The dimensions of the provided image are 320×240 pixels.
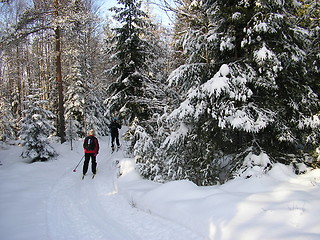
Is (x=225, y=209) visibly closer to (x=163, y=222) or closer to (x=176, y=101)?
(x=163, y=222)

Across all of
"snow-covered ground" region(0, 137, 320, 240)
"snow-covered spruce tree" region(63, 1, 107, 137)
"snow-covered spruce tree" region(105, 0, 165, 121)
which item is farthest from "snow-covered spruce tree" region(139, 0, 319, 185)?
"snow-covered spruce tree" region(63, 1, 107, 137)

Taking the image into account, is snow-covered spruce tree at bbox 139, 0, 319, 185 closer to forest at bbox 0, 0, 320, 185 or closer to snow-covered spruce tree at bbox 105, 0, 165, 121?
forest at bbox 0, 0, 320, 185

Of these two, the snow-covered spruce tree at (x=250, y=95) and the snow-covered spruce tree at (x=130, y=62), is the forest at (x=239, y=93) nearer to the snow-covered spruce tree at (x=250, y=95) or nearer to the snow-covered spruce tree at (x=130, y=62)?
the snow-covered spruce tree at (x=250, y=95)

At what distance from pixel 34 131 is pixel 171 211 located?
371 inches

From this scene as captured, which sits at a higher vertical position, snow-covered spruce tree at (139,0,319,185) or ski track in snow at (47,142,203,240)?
snow-covered spruce tree at (139,0,319,185)

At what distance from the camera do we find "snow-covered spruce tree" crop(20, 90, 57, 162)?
1084 cm

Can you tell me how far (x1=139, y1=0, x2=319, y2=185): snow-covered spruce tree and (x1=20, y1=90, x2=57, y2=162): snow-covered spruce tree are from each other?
793cm

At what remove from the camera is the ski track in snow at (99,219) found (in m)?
4.12

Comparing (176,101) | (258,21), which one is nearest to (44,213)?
(176,101)

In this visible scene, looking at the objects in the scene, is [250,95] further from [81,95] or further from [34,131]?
[81,95]

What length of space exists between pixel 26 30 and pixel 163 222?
556 inches

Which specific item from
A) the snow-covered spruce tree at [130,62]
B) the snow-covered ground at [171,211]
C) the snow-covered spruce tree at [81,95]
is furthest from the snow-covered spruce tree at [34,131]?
the snow-covered spruce tree at [81,95]

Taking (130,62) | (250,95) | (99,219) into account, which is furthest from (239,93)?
(130,62)

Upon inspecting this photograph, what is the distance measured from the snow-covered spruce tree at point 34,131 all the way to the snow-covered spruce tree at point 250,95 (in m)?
7.93
